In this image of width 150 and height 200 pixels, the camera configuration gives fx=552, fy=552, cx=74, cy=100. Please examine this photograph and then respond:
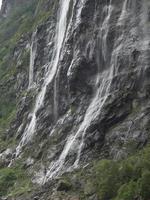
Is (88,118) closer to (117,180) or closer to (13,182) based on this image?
(13,182)

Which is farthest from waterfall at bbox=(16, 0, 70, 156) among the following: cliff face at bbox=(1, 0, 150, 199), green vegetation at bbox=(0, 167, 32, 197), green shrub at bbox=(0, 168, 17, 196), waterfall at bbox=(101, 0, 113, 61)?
waterfall at bbox=(101, 0, 113, 61)

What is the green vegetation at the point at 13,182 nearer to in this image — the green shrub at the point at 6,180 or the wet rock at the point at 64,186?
the green shrub at the point at 6,180

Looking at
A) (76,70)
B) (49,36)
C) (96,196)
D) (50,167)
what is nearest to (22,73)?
(49,36)

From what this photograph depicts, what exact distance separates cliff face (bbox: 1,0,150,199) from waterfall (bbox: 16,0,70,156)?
0.53ft

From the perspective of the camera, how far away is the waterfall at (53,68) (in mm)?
53594

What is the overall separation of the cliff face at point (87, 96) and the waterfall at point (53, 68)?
0.16 meters

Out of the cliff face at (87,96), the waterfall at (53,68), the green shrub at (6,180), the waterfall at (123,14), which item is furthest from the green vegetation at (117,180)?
the waterfall at (53,68)

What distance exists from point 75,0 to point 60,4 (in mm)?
8249

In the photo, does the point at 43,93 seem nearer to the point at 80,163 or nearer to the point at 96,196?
the point at 80,163

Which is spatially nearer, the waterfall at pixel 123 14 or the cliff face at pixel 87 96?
the cliff face at pixel 87 96

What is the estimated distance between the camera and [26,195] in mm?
41469

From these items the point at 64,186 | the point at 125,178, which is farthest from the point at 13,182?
the point at 125,178

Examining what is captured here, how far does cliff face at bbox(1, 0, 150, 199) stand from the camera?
41.6 metres

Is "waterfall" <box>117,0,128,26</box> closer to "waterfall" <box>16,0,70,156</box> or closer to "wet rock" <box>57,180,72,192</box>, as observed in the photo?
"waterfall" <box>16,0,70,156</box>
